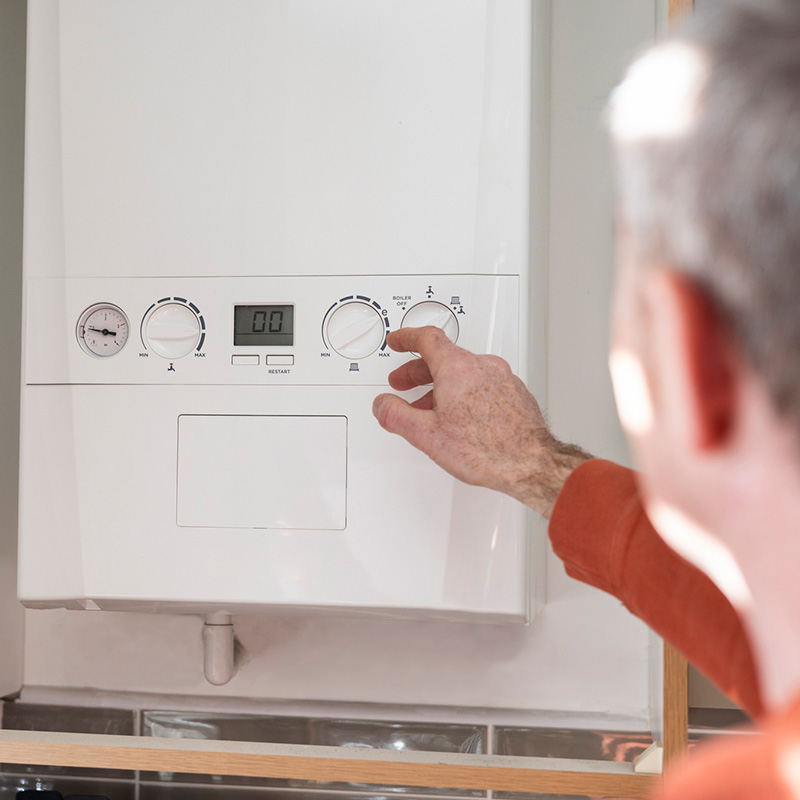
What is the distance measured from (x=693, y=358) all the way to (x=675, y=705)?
66cm

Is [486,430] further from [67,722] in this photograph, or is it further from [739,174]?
[67,722]

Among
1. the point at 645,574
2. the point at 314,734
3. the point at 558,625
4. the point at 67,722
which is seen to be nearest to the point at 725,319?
the point at 645,574

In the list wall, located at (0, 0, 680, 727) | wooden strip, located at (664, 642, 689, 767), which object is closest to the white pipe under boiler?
wall, located at (0, 0, 680, 727)

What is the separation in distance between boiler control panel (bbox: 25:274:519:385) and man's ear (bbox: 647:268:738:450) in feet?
1.70

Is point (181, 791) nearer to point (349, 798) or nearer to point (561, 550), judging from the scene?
point (349, 798)

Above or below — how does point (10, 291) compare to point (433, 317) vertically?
above

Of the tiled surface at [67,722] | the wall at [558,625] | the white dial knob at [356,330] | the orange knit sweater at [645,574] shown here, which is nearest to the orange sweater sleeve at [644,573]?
the orange knit sweater at [645,574]

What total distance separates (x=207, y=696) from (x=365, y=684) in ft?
0.70

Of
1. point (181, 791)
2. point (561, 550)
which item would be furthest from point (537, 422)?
point (181, 791)

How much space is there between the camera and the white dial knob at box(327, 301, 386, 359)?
837 millimetres

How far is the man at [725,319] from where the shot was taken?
0.27m

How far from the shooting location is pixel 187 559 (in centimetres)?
85

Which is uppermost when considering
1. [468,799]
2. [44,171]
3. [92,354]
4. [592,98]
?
[592,98]

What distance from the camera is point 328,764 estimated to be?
853 millimetres
